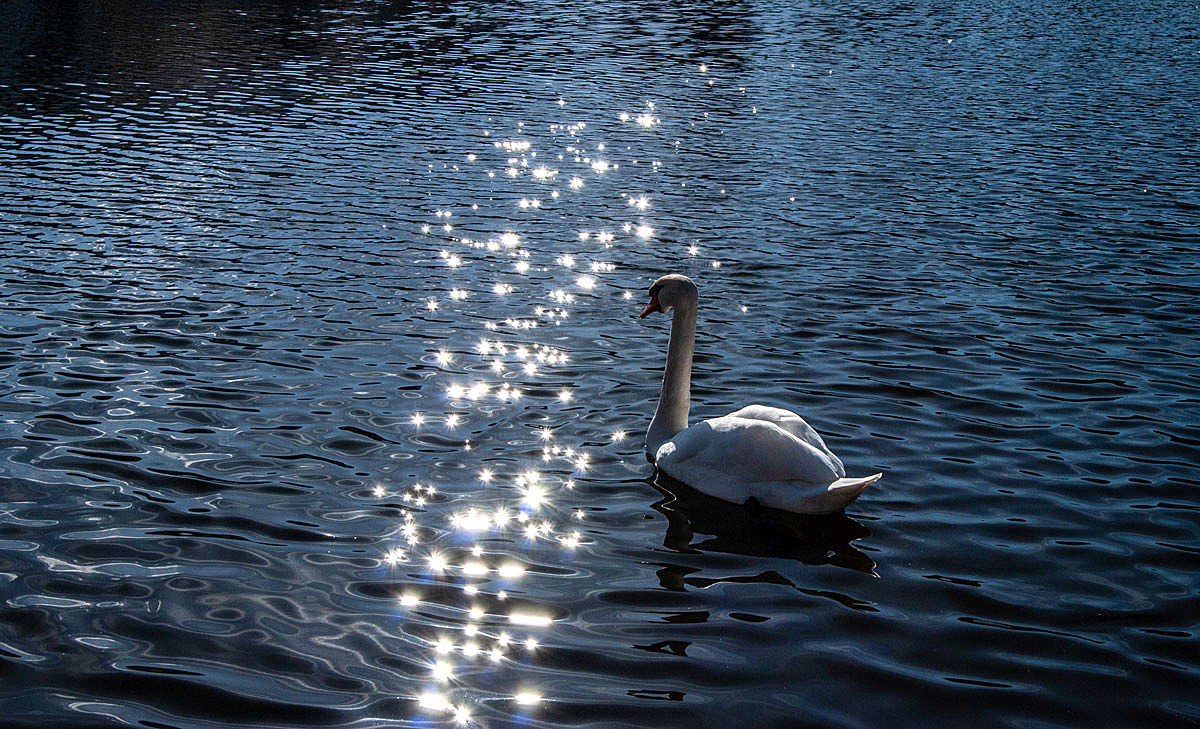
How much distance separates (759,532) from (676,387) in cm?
177

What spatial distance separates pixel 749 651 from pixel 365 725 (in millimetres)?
2324

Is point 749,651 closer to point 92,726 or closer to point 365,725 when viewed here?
point 365,725

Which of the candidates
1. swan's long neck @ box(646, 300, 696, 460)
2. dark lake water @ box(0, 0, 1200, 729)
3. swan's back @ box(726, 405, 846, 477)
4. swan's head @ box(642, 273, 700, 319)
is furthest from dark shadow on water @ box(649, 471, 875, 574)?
swan's head @ box(642, 273, 700, 319)

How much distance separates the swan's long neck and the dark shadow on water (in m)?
0.80

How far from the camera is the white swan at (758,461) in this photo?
810 centimetres

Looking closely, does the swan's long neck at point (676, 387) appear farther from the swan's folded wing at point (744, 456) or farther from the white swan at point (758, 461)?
the swan's folded wing at point (744, 456)

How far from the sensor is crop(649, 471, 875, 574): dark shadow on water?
26.2ft

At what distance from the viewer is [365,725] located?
19.7ft

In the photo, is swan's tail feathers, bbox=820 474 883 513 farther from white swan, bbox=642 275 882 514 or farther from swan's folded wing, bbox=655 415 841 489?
swan's folded wing, bbox=655 415 841 489

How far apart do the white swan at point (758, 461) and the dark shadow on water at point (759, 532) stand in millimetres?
158

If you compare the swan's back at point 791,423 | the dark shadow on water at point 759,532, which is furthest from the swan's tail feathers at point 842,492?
the swan's back at point 791,423

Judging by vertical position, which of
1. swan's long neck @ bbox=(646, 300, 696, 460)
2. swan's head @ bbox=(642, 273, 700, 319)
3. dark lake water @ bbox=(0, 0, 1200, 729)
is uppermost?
swan's head @ bbox=(642, 273, 700, 319)

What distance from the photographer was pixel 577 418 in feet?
34.2

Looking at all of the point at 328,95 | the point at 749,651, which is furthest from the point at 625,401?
the point at 328,95
